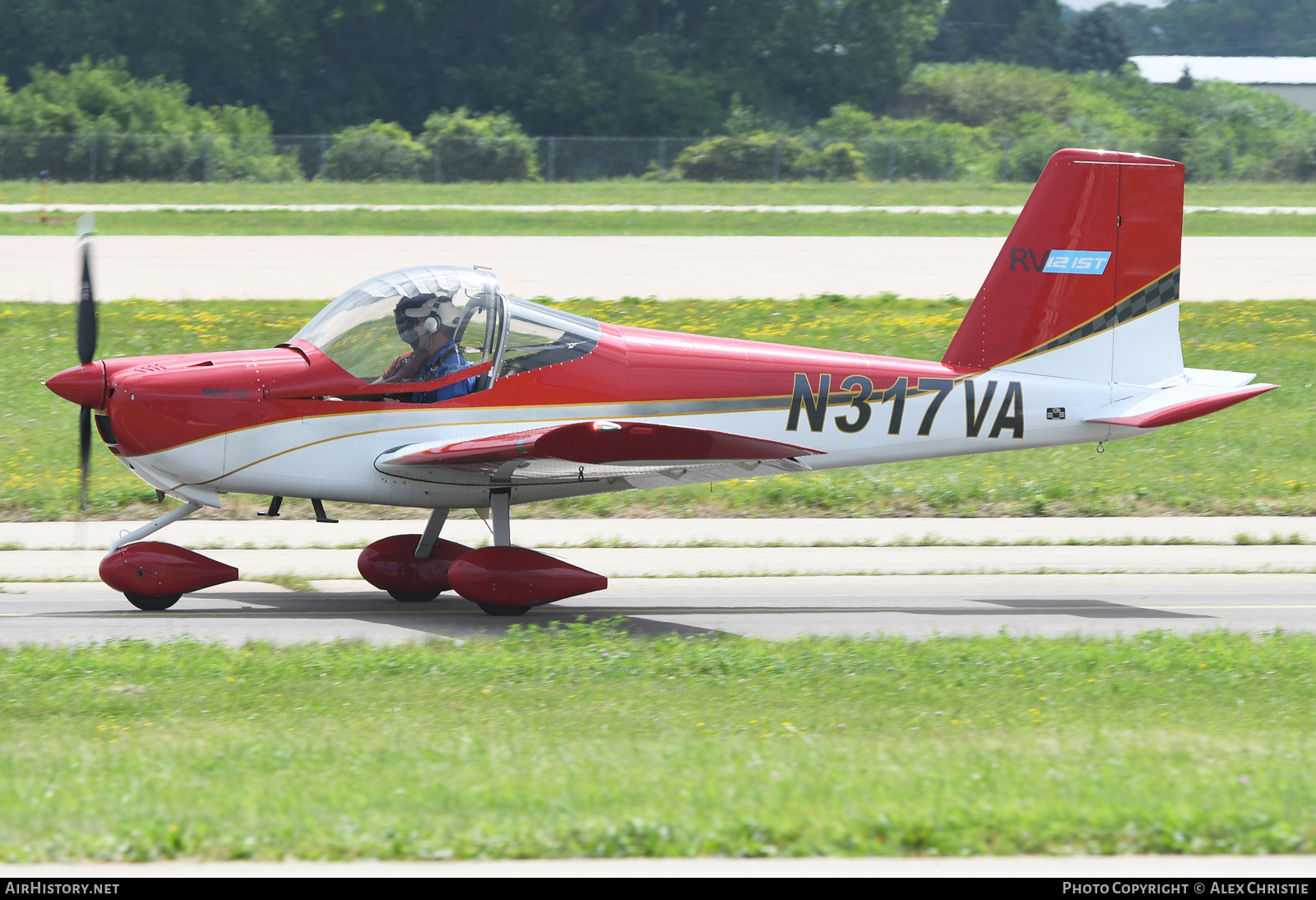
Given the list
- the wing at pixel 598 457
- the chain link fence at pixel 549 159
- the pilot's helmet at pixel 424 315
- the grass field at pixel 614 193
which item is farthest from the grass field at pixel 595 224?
the wing at pixel 598 457

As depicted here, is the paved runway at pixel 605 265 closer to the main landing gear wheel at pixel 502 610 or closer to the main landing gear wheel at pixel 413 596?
the main landing gear wheel at pixel 413 596

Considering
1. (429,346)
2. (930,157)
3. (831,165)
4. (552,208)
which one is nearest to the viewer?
(429,346)

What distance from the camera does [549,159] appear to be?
57781mm

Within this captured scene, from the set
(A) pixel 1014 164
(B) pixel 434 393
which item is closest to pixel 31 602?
(B) pixel 434 393

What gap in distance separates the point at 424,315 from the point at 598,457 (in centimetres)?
179

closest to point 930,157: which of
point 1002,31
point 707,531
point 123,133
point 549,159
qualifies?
point 549,159

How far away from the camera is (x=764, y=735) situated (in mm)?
7695

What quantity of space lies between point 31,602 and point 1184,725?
27.7ft

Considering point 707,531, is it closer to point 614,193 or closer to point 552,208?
point 552,208

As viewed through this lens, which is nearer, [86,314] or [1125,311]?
[86,314]

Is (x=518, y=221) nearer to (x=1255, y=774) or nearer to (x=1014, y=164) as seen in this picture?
(x=1014, y=164)

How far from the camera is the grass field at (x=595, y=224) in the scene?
34.9m

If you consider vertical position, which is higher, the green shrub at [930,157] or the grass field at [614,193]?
the green shrub at [930,157]

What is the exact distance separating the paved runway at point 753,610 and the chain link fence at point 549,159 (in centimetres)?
4457
